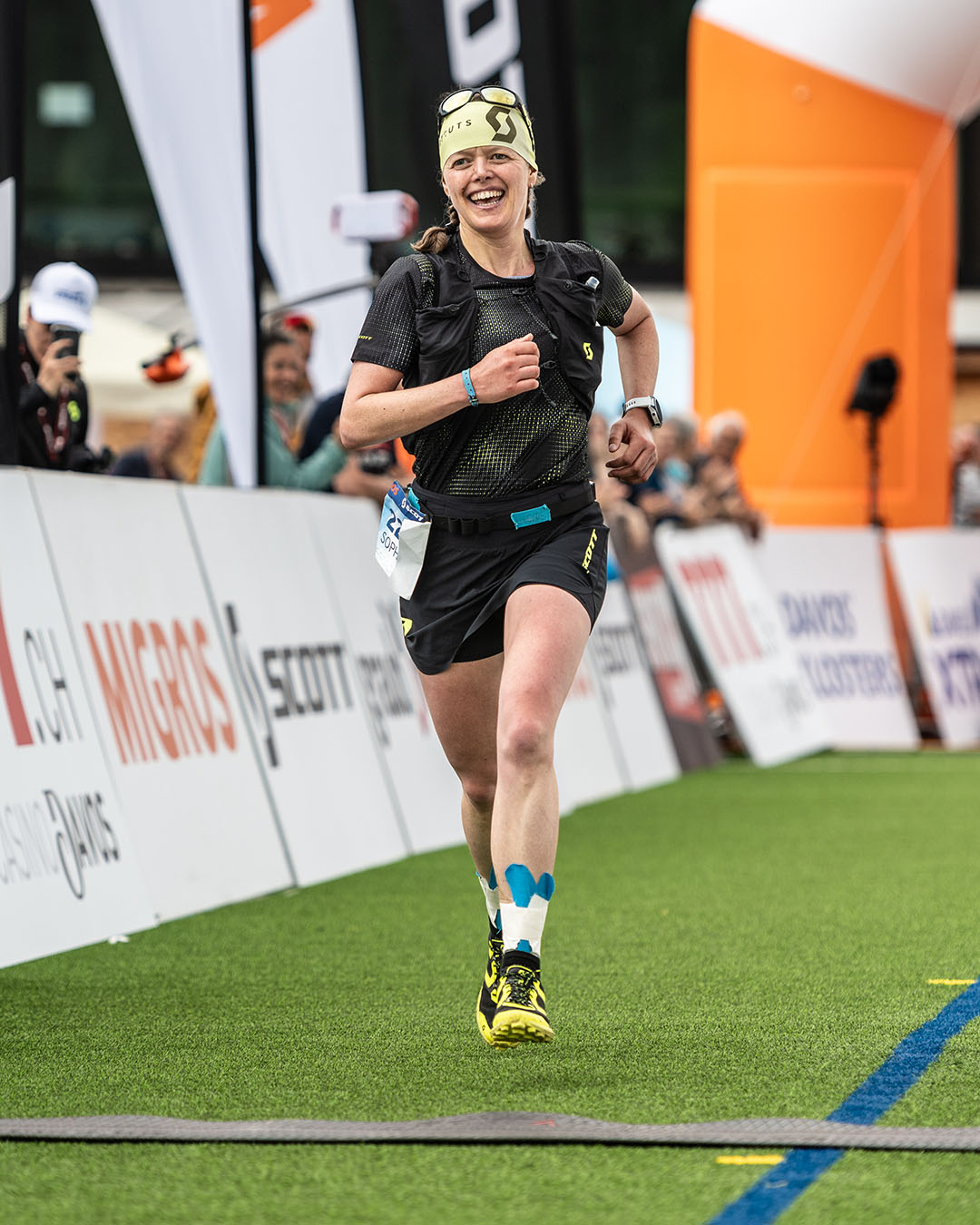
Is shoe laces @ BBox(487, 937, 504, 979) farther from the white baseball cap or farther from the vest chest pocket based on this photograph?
the white baseball cap

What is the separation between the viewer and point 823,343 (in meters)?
17.3

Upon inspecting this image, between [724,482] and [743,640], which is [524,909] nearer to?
[743,640]

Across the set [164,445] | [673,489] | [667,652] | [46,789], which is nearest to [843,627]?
[673,489]

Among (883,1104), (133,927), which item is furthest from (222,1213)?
(133,927)

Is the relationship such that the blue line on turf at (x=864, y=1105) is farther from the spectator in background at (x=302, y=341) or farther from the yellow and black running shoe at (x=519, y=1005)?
the spectator in background at (x=302, y=341)

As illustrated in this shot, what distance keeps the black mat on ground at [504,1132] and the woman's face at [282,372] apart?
21.8ft

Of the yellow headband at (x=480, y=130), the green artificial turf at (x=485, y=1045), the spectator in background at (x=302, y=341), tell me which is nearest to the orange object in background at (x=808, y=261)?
the spectator in background at (x=302, y=341)

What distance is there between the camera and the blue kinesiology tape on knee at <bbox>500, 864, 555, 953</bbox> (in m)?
4.48

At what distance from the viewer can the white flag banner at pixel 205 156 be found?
28.8 feet

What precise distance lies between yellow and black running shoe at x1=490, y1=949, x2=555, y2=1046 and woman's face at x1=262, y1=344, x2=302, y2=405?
6.23m

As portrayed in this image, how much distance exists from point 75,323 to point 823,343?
10.3m

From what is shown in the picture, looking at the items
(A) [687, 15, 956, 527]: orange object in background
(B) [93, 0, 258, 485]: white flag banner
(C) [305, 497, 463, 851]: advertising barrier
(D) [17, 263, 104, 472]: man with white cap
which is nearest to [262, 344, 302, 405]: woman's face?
(B) [93, 0, 258, 485]: white flag banner

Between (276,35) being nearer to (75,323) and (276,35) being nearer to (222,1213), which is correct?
(75,323)

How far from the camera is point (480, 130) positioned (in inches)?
187
